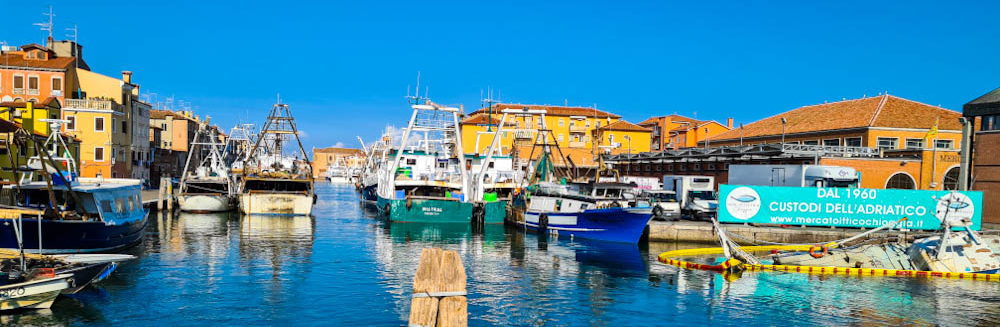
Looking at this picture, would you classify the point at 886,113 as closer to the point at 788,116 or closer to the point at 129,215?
the point at 788,116

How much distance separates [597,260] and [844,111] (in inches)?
1407

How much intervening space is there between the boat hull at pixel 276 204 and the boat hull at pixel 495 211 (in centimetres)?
1232

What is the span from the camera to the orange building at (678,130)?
77.9m

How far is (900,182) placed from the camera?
42.5 metres

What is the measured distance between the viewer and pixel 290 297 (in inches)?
768

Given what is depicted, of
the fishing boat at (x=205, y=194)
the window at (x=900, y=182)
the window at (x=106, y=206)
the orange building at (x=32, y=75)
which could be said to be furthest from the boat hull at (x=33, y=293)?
the orange building at (x=32, y=75)

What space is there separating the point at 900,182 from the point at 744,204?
51.5 ft

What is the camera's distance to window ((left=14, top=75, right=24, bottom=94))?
177 ft

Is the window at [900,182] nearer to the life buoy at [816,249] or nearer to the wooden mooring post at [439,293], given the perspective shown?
the life buoy at [816,249]

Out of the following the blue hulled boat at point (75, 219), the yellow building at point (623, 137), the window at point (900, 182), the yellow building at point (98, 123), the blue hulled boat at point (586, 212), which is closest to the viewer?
the blue hulled boat at point (75, 219)

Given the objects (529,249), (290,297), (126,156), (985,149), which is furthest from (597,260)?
(126,156)

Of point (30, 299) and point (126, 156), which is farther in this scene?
point (126, 156)

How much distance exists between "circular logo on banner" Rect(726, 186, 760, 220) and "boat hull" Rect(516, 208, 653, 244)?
4.56 m

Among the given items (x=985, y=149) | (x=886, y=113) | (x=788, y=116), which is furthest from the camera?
(x=788, y=116)
